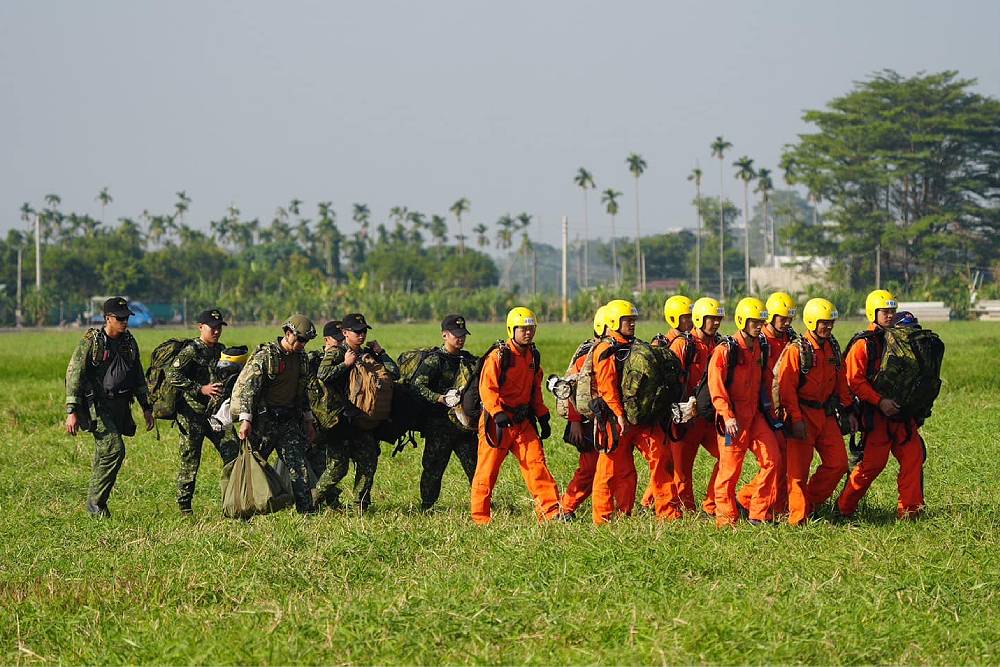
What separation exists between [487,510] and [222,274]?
92.6 m

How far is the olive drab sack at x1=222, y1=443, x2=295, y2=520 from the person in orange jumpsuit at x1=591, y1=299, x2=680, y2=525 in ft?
8.38

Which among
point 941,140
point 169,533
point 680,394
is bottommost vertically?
point 169,533

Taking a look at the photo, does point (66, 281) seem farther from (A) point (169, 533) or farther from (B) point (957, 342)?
(A) point (169, 533)

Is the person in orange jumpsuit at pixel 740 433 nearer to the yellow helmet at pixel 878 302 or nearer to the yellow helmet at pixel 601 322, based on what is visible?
the yellow helmet at pixel 601 322

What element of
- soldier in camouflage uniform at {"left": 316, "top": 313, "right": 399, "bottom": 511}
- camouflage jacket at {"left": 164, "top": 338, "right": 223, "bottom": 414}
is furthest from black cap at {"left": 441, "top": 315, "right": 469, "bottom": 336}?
camouflage jacket at {"left": 164, "top": 338, "right": 223, "bottom": 414}

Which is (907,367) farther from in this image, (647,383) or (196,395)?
(196,395)

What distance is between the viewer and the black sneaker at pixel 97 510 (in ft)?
38.9

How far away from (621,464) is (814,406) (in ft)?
5.27

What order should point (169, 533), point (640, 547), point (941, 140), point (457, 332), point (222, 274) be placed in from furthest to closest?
point (222, 274) → point (941, 140) → point (457, 332) → point (169, 533) → point (640, 547)

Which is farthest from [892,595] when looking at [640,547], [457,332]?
[457,332]

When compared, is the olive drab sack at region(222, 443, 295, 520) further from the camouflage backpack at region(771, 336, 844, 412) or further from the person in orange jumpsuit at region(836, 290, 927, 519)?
the person in orange jumpsuit at region(836, 290, 927, 519)

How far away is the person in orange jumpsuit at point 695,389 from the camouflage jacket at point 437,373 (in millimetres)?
1839

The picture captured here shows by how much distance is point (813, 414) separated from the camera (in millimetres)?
10773

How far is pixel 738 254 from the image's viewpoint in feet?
420
